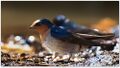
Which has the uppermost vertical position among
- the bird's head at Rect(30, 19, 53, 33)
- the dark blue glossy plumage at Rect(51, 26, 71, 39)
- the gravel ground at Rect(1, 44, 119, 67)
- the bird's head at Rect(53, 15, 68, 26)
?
the bird's head at Rect(53, 15, 68, 26)

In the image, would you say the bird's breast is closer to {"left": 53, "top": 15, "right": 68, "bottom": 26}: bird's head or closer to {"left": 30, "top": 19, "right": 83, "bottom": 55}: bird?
{"left": 30, "top": 19, "right": 83, "bottom": 55}: bird

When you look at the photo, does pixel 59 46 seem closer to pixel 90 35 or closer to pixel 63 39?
pixel 63 39

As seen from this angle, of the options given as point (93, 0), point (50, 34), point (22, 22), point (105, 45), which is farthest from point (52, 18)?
point (105, 45)

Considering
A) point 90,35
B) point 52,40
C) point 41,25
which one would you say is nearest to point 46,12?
Answer: point 41,25

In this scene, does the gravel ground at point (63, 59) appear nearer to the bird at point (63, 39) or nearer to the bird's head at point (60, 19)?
the bird at point (63, 39)

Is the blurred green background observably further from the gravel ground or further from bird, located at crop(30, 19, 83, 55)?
the gravel ground

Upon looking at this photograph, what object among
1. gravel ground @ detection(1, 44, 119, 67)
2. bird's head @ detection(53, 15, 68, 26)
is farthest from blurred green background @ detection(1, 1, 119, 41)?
Result: gravel ground @ detection(1, 44, 119, 67)

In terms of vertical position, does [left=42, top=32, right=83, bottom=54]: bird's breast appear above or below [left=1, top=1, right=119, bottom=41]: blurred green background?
below
